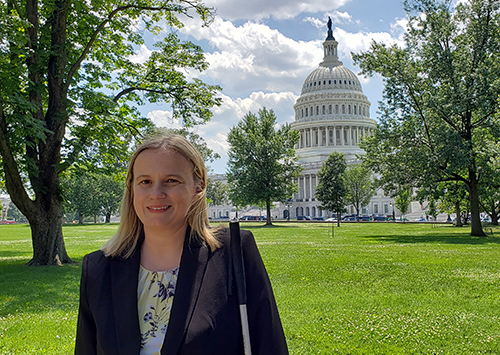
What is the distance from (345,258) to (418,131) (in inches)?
659

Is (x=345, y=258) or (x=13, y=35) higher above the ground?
(x=13, y=35)

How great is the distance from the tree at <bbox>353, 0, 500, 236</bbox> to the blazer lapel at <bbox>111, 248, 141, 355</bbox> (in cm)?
2702

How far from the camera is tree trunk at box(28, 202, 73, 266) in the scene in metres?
15.2

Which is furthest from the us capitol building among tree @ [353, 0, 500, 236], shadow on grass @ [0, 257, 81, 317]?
shadow on grass @ [0, 257, 81, 317]

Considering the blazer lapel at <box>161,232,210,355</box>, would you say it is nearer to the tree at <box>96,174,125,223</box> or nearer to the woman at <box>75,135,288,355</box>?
the woman at <box>75,135,288,355</box>

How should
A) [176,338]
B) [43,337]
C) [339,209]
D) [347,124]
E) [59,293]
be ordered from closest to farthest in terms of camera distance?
[176,338]
[43,337]
[59,293]
[339,209]
[347,124]

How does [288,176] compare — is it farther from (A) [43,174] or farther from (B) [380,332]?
(B) [380,332]

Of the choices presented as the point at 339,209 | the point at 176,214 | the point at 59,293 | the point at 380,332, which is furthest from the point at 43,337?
the point at 339,209

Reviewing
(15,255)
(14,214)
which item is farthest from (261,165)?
(14,214)

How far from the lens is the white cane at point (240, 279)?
2.10 meters

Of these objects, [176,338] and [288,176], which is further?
[288,176]

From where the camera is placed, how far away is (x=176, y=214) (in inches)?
94.3

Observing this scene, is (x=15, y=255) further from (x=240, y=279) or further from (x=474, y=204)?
(x=474, y=204)

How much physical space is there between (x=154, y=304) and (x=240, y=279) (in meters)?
0.50
